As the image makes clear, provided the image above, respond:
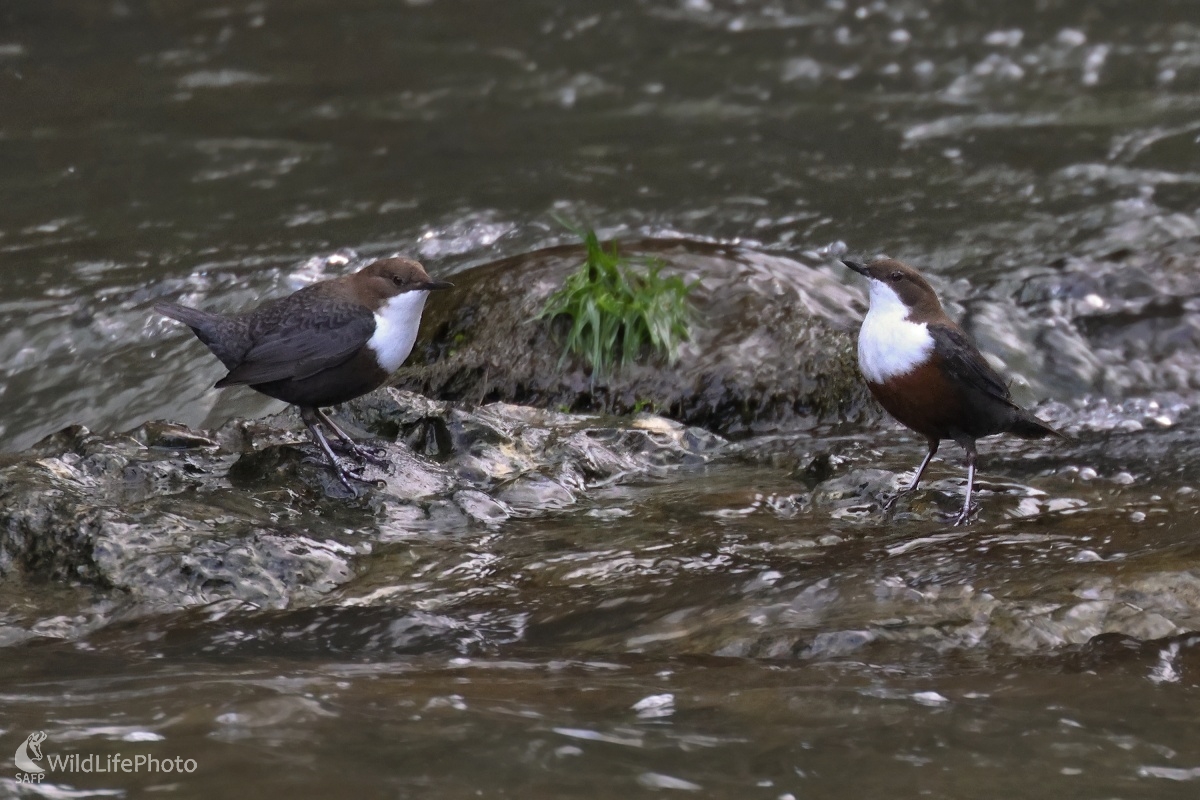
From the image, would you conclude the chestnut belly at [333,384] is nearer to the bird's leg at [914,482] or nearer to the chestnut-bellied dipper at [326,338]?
the chestnut-bellied dipper at [326,338]

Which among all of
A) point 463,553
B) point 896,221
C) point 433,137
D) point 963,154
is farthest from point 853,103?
point 463,553

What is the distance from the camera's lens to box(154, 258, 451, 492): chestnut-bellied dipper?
4453 mm

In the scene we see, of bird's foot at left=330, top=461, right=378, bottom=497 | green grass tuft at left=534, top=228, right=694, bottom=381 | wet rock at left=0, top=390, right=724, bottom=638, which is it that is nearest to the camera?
wet rock at left=0, top=390, right=724, bottom=638

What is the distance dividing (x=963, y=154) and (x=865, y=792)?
702cm

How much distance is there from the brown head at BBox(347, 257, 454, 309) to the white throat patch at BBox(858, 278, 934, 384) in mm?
1501

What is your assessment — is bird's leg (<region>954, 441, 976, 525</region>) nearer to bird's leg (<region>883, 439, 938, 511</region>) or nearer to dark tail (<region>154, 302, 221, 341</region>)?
bird's leg (<region>883, 439, 938, 511</region>)

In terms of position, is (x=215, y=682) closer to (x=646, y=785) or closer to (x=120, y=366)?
(x=646, y=785)

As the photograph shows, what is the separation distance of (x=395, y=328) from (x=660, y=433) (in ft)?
3.79

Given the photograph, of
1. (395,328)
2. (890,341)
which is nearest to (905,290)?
(890,341)

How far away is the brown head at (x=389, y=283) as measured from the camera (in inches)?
182

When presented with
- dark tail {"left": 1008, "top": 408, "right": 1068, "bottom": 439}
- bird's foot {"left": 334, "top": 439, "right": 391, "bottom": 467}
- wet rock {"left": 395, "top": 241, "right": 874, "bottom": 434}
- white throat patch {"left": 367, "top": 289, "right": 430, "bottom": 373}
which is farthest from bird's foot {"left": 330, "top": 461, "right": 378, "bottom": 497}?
dark tail {"left": 1008, "top": 408, "right": 1068, "bottom": 439}

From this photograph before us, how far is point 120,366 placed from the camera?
6.35m

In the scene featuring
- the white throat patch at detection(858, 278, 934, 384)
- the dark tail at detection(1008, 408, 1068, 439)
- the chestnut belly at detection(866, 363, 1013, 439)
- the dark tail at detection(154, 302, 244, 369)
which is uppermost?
the dark tail at detection(154, 302, 244, 369)
